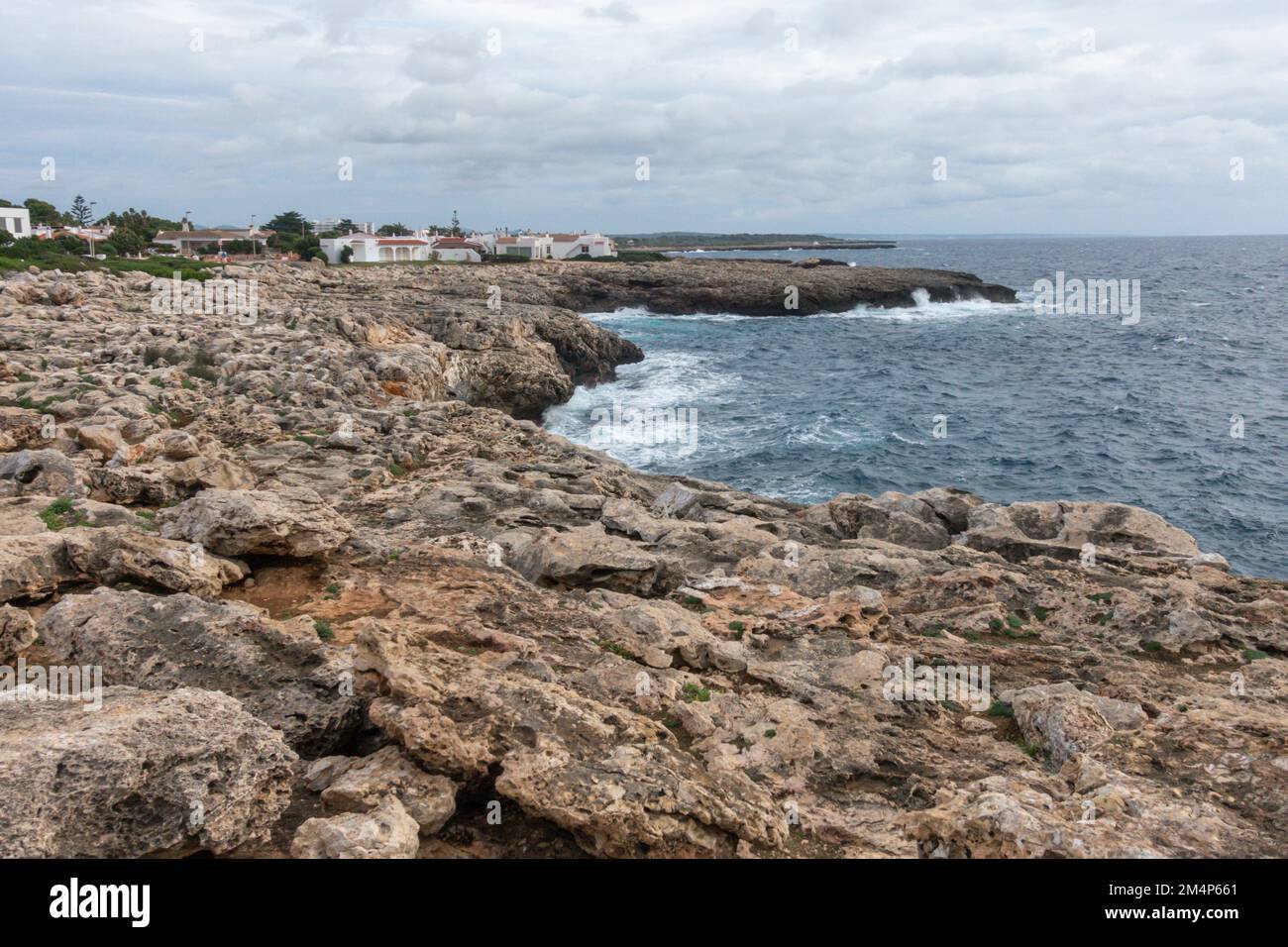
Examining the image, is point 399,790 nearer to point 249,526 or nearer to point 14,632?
point 14,632

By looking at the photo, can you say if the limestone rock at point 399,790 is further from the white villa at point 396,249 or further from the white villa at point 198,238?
the white villa at point 198,238

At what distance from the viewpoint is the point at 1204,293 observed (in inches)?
4941

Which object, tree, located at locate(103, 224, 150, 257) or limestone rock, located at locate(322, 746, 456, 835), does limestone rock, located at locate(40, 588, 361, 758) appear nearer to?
limestone rock, located at locate(322, 746, 456, 835)

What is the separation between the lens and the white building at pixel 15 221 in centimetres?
8631

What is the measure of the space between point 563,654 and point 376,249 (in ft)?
341

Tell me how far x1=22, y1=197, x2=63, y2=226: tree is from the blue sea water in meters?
75.1

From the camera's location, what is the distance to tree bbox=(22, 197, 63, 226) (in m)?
108

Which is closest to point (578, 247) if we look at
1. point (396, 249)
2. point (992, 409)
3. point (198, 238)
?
point (396, 249)

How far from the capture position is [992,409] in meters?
54.7

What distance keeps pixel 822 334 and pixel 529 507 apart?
76074mm

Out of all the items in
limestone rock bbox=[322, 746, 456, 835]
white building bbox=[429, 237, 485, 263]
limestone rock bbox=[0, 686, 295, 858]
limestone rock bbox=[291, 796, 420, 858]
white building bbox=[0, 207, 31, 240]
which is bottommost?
limestone rock bbox=[322, 746, 456, 835]

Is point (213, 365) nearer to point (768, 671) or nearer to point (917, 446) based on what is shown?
point (768, 671)

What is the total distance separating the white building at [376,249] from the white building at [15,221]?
29.6m

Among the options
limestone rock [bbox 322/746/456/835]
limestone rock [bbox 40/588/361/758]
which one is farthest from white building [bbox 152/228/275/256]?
limestone rock [bbox 322/746/456/835]
